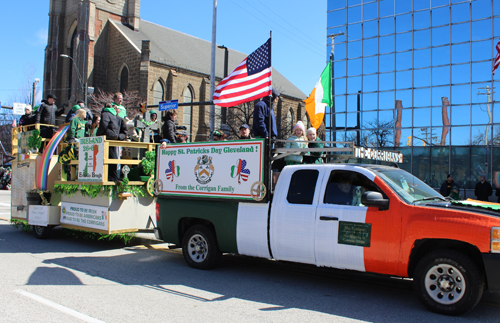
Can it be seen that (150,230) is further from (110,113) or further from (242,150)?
(242,150)

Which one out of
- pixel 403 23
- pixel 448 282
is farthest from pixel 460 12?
pixel 448 282

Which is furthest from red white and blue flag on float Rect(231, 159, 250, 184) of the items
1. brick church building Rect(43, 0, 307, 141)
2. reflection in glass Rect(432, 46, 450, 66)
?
brick church building Rect(43, 0, 307, 141)

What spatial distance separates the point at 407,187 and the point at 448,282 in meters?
1.27

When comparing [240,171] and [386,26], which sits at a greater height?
[386,26]

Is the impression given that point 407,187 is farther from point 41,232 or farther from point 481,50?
point 481,50

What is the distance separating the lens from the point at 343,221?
5.55 metres

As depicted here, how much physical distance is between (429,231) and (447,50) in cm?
2243

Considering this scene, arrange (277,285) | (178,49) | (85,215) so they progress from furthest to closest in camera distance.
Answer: (178,49), (85,215), (277,285)

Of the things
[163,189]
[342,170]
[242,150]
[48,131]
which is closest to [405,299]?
[342,170]

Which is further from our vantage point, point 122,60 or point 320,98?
point 122,60

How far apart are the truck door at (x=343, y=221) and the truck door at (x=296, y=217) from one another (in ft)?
0.38

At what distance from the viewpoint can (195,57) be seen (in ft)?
163

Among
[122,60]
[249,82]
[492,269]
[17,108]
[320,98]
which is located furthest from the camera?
[122,60]

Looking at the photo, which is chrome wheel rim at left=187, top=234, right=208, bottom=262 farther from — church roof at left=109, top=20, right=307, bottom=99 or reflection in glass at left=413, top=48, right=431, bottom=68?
church roof at left=109, top=20, right=307, bottom=99
